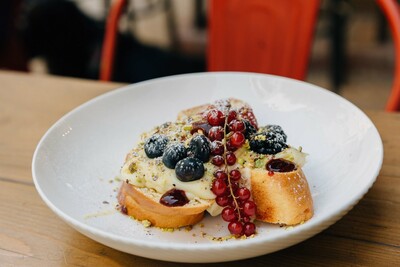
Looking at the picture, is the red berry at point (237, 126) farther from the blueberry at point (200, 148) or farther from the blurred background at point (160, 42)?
the blurred background at point (160, 42)

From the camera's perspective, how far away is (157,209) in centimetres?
82

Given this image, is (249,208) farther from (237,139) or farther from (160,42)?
(160,42)

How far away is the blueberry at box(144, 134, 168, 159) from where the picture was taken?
0.87 meters

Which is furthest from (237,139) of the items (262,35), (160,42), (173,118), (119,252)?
(160,42)

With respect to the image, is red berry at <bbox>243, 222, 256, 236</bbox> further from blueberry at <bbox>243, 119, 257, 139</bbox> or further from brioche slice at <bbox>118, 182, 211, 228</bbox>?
blueberry at <bbox>243, 119, 257, 139</bbox>

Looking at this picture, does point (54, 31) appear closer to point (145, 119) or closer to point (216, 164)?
point (145, 119)

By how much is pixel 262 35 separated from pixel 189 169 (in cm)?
94

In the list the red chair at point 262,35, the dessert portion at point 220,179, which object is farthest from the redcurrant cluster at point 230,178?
the red chair at point 262,35

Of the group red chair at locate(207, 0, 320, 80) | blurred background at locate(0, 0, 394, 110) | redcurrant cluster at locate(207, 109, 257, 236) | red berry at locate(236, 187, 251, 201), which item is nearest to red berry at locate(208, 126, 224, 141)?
redcurrant cluster at locate(207, 109, 257, 236)

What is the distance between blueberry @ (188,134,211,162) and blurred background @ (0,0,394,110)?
1.50 meters

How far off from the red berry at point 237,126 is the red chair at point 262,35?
0.77 m

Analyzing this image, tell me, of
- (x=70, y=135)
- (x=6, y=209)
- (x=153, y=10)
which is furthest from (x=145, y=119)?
(x=153, y=10)

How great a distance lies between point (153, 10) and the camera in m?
4.14

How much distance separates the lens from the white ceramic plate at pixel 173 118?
70 centimetres
